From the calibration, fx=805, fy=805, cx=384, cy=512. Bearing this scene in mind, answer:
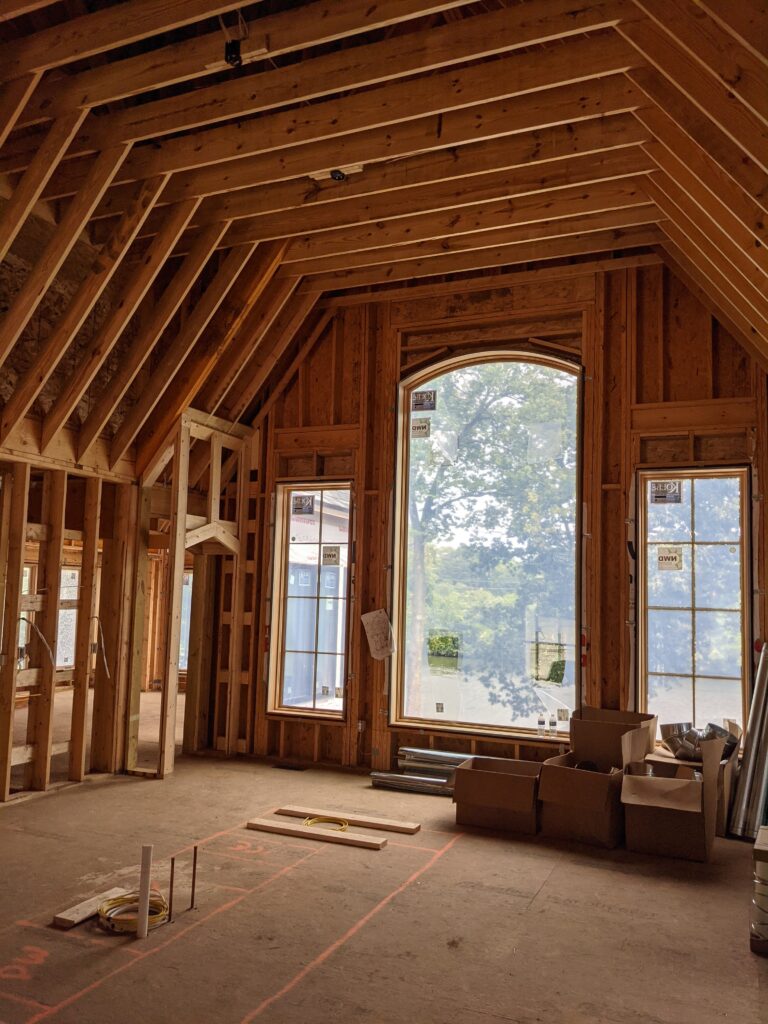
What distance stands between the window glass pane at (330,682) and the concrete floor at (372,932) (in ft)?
6.61

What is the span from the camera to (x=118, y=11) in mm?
4430

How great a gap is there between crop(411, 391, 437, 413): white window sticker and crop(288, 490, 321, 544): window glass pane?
1.34 meters

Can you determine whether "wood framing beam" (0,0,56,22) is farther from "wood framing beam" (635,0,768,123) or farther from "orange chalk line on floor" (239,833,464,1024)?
"orange chalk line on floor" (239,833,464,1024)

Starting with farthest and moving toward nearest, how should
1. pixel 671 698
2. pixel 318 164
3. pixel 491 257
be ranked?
pixel 491 257
pixel 671 698
pixel 318 164

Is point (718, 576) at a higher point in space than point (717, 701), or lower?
higher

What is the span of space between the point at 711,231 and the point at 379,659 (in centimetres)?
456

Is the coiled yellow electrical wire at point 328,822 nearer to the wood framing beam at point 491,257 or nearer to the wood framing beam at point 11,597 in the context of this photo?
the wood framing beam at point 11,597

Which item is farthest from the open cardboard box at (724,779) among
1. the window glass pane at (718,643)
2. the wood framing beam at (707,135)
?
the wood framing beam at (707,135)

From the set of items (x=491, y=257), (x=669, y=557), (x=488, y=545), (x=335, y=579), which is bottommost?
(x=335, y=579)

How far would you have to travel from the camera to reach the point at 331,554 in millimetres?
8117

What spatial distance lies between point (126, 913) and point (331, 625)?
4.23m

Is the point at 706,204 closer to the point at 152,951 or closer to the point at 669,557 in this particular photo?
the point at 669,557

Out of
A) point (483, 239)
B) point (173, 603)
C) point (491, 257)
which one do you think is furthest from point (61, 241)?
point (491, 257)

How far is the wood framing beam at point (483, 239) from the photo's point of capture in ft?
20.8
